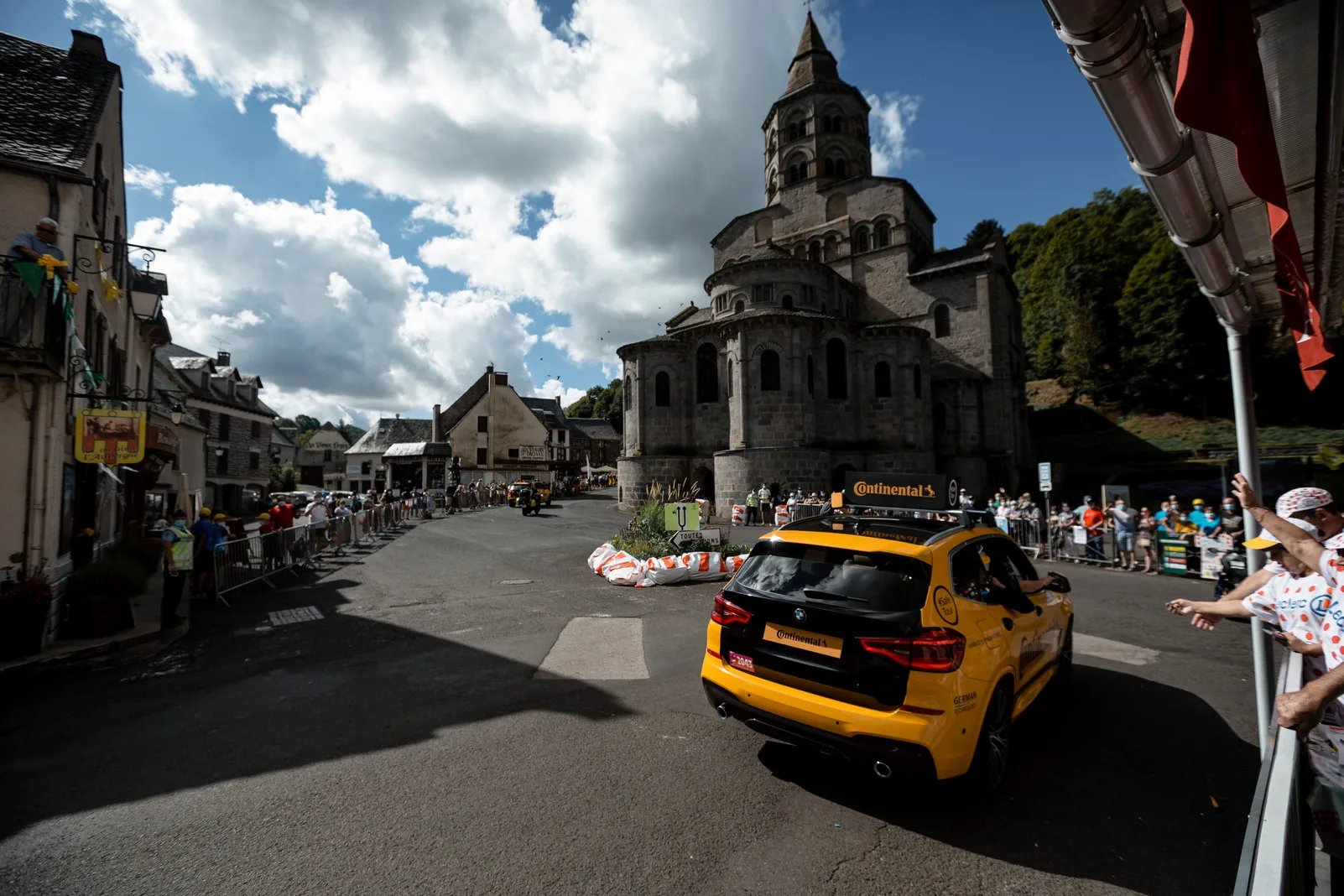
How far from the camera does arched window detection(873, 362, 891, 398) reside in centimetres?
2883

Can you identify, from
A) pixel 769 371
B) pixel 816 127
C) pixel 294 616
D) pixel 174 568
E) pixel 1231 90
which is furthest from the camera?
pixel 816 127

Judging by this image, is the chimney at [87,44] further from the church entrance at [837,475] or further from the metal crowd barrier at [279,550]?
the church entrance at [837,475]

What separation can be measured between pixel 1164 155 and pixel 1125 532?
1436 centimetres

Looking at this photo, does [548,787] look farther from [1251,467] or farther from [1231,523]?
[1231,523]

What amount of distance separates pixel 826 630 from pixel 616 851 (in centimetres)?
172

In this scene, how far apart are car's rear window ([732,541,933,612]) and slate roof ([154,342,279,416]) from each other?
108 ft

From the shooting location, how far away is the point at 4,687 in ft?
18.8

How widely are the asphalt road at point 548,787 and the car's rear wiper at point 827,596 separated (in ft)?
4.20

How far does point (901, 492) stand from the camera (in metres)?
6.72

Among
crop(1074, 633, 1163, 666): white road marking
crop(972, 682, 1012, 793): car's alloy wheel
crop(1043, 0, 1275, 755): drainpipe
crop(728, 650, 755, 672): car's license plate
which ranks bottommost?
crop(1074, 633, 1163, 666): white road marking

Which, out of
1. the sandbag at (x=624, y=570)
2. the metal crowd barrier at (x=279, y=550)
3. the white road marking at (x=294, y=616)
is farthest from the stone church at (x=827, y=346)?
the white road marking at (x=294, y=616)

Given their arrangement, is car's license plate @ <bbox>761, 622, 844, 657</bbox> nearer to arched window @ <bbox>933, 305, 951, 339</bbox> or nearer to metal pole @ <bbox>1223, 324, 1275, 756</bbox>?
metal pole @ <bbox>1223, 324, 1275, 756</bbox>

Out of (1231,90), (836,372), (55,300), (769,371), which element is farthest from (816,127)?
(1231,90)

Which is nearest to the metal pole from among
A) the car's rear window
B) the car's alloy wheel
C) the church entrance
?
the car's alloy wheel
